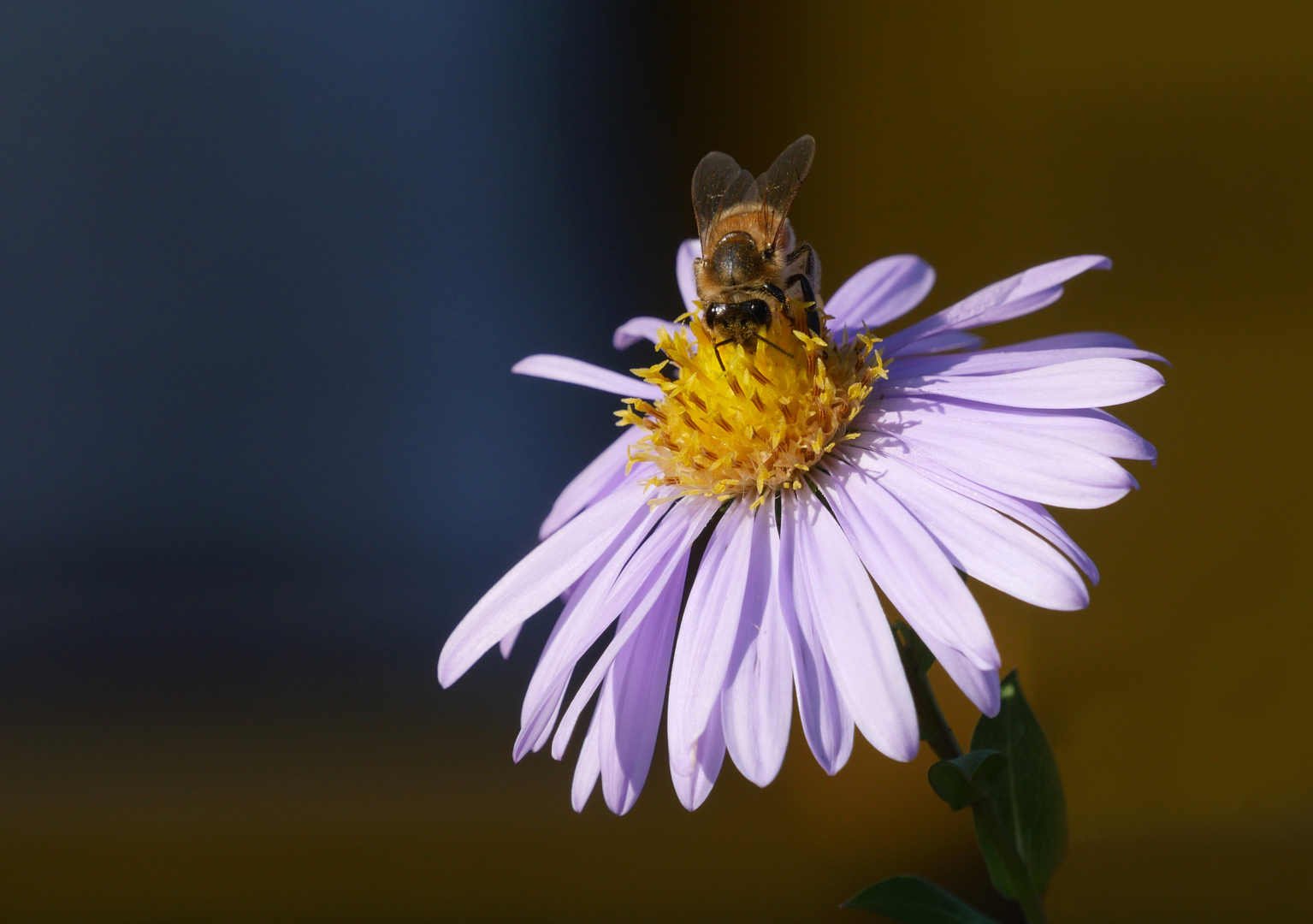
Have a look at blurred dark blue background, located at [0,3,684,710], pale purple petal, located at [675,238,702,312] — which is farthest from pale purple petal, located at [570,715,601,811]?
blurred dark blue background, located at [0,3,684,710]

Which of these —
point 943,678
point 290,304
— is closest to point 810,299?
point 943,678

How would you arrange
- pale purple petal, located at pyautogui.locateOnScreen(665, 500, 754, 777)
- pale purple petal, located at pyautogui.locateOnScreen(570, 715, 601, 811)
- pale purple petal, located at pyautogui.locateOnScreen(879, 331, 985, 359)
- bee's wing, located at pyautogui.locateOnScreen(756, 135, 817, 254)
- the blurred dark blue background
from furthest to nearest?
the blurred dark blue background < pale purple petal, located at pyautogui.locateOnScreen(879, 331, 985, 359) < bee's wing, located at pyautogui.locateOnScreen(756, 135, 817, 254) < pale purple petal, located at pyautogui.locateOnScreen(570, 715, 601, 811) < pale purple petal, located at pyautogui.locateOnScreen(665, 500, 754, 777)

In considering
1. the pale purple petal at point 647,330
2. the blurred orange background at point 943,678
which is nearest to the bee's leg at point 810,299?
→ the pale purple petal at point 647,330

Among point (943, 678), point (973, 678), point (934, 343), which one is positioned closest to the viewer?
point (973, 678)

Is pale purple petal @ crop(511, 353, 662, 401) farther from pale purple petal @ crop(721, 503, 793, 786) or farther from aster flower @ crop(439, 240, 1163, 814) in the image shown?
pale purple petal @ crop(721, 503, 793, 786)

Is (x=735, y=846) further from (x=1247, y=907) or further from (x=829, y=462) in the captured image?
Result: (x=829, y=462)

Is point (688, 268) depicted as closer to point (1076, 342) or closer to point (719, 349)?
point (719, 349)

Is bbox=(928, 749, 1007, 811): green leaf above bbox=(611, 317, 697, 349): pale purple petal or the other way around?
the other way around
